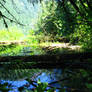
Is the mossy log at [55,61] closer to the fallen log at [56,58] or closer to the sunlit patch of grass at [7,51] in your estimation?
the fallen log at [56,58]

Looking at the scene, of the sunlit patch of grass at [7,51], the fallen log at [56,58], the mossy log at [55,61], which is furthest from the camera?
the sunlit patch of grass at [7,51]

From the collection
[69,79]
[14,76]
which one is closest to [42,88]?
[69,79]

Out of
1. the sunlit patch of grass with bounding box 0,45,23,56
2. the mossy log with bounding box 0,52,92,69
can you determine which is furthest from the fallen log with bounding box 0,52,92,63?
the sunlit patch of grass with bounding box 0,45,23,56

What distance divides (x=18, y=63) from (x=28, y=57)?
48 centimetres

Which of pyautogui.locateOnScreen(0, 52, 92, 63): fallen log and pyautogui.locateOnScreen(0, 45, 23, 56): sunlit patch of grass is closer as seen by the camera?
pyautogui.locateOnScreen(0, 52, 92, 63): fallen log

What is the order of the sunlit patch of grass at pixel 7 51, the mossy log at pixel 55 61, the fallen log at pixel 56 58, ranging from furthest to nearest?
1. the sunlit patch of grass at pixel 7 51
2. the fallen log at pixel 56 58
3. the mossy log at pixel 55 61

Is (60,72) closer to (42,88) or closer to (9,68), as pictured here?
(9,68)

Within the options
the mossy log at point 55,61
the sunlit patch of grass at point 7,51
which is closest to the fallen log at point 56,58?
the mossy log at point 55,61

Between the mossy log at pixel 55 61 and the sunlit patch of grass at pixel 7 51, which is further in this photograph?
the sunlit patch of grass at pixel 7 51

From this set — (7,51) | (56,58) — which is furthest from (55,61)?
(7,51)

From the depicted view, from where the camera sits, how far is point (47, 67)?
4488 mm

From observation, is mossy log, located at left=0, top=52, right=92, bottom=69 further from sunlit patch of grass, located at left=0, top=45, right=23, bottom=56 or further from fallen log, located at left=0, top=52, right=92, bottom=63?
sunlit patch of grass, located at left=0, top=45, right=23, bottom=56

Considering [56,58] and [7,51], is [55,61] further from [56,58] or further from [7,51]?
[7,51]

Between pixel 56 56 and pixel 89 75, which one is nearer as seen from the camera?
pixel 89 75
